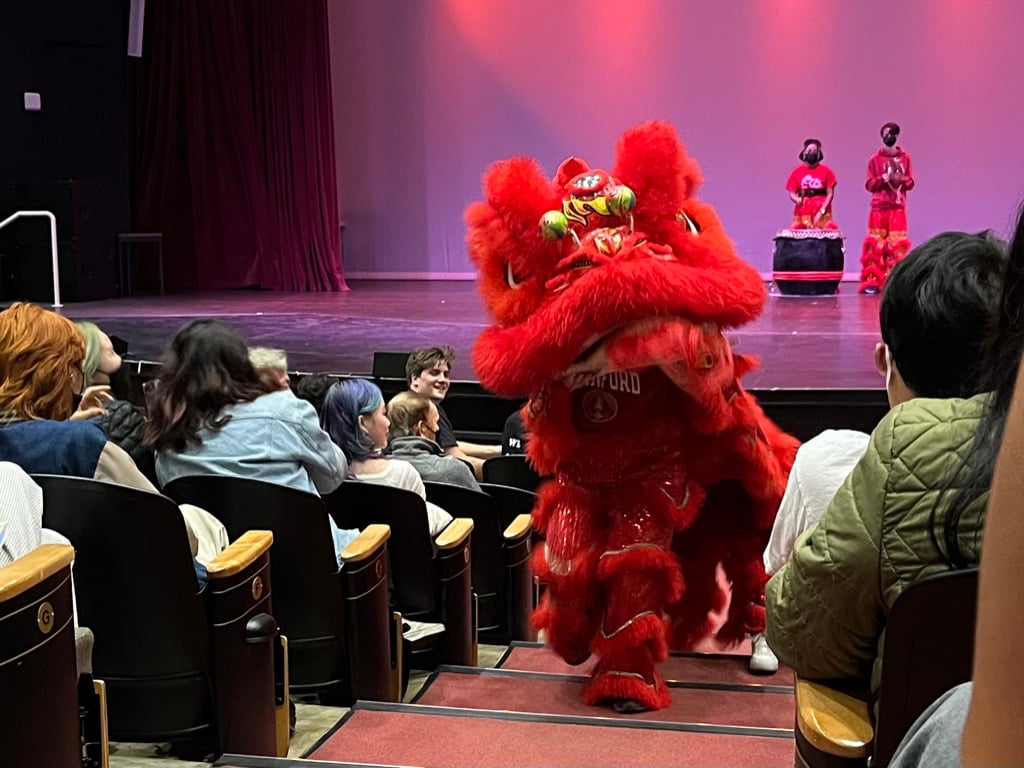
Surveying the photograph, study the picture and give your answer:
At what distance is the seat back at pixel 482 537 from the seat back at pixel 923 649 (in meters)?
2.22

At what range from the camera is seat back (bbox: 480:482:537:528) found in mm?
3901

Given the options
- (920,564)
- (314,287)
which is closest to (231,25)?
(314,287)

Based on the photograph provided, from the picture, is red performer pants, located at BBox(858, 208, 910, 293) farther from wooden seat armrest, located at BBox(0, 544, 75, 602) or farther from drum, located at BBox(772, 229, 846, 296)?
wooden seat armrest, located at BBox(0, 544, 75, 602)

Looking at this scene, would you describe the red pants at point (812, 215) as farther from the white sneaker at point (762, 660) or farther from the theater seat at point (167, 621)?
the theater seat at point (167, 621)

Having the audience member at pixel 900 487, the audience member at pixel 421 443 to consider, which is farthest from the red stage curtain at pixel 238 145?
the audience member at pixel 900 487

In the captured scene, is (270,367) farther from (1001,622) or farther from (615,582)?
(1001,622)

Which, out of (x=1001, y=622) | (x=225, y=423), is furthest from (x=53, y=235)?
(x=1001, y=622)

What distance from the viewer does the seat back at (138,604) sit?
1.95 meters

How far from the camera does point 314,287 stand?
11.6 meters

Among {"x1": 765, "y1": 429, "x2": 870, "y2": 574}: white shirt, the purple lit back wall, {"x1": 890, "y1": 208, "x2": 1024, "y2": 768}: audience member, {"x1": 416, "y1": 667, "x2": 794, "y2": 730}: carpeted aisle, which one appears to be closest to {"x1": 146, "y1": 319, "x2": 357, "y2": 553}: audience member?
{"x1": 416, "y1": 667, "x2": 794, "y2": 730}: carpeted aisle

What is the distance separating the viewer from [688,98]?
11.5 meters

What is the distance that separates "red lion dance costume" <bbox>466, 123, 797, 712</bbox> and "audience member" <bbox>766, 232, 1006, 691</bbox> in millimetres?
868

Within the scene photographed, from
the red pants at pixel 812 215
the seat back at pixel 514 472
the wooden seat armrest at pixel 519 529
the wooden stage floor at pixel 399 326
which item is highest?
the red pants at pixel 812 215

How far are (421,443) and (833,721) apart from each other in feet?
8.33
